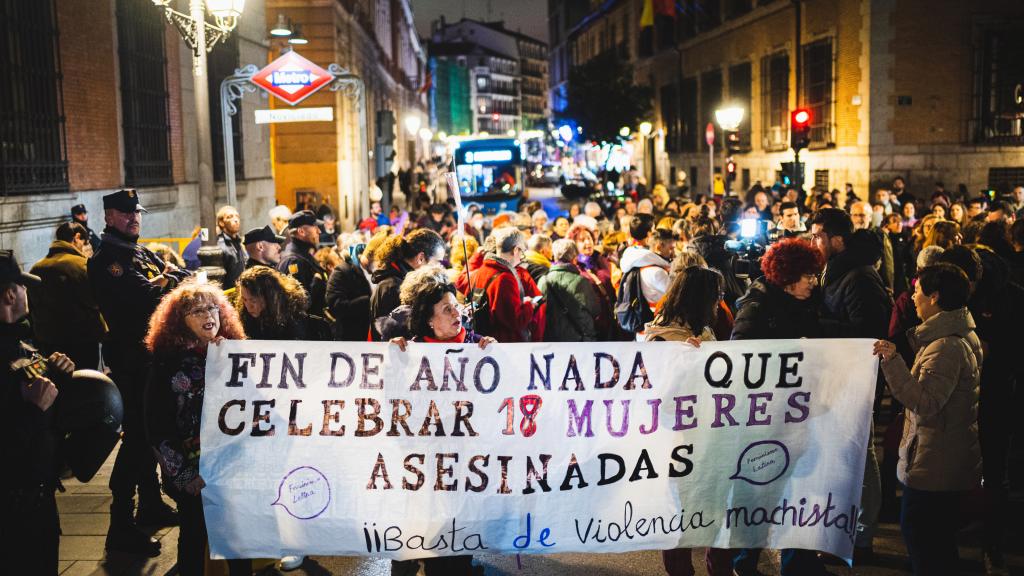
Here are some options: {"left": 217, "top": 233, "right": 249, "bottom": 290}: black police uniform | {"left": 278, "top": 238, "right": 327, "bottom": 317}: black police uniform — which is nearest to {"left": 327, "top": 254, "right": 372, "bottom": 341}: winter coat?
{"left": 278, "top": 238, "right": 327, "bottom": 317}: black police uniform

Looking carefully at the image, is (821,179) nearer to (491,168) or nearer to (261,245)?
(491,168)

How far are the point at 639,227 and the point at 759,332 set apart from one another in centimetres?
361

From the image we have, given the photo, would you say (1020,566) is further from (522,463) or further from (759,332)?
(522,463)

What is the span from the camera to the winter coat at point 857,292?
246 inches

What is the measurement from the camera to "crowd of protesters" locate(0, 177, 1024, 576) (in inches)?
173

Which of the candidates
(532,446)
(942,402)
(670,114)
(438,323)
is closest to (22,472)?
(438,323)

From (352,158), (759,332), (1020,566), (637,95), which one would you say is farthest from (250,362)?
(637,95)

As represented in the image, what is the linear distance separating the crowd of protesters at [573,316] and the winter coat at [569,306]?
2cm

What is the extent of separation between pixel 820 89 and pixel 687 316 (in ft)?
85.7

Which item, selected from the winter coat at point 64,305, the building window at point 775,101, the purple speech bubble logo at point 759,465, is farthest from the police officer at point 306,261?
the building window at point 775,101

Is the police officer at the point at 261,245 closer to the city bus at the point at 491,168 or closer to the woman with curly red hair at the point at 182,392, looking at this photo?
the woman with curly red hair at the point at 182,392

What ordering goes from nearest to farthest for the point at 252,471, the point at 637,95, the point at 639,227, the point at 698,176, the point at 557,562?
the point at 252,471, the point at 557,562, the point at 639,227, the point at 698,176, the point at 637,95

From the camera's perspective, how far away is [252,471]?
4375mm

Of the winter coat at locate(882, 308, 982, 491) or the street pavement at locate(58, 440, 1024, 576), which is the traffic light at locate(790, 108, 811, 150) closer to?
the street pavement at locate(58, 440, 1024, 576)
